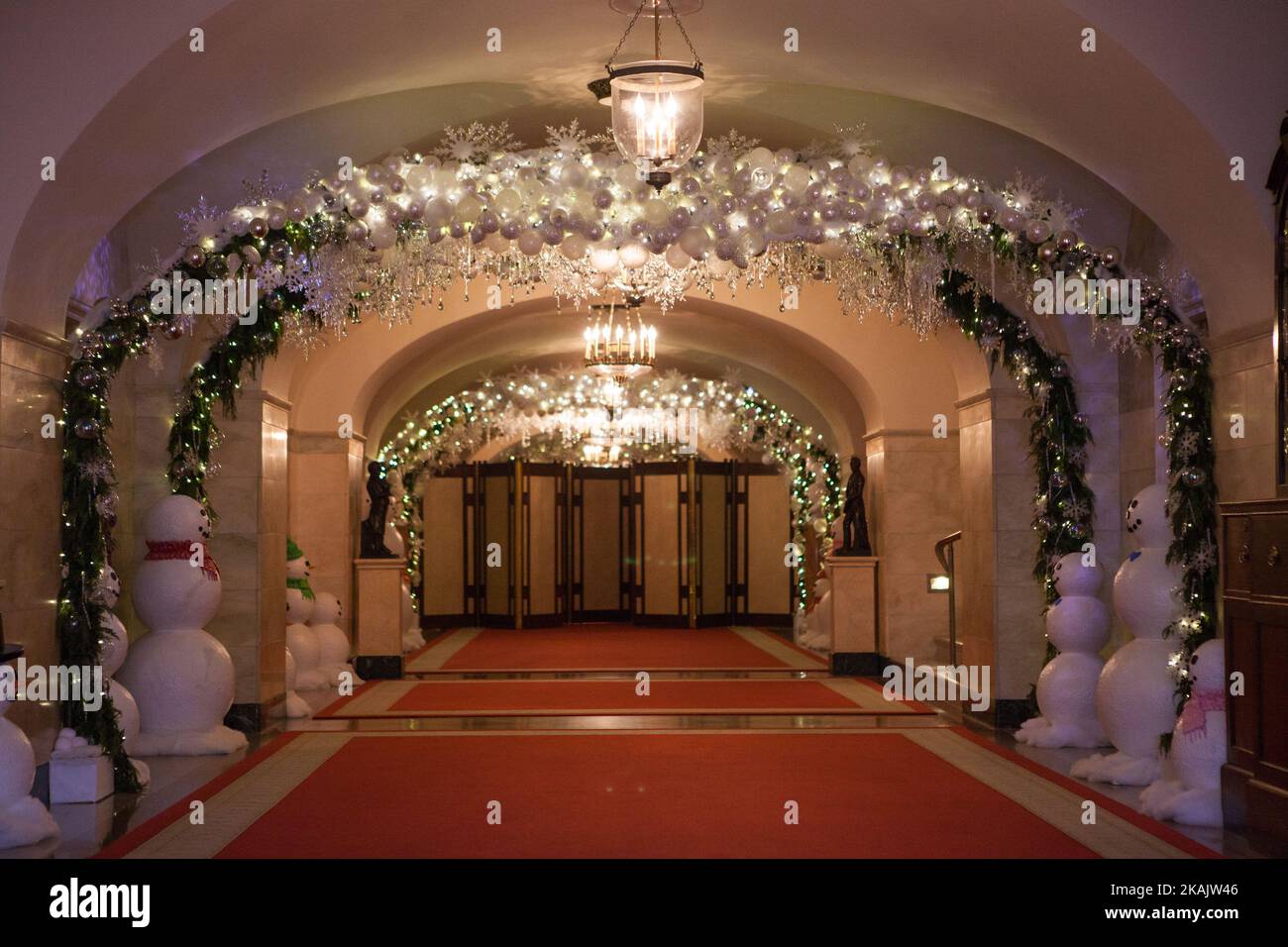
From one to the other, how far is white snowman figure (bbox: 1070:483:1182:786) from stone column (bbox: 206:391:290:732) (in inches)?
213

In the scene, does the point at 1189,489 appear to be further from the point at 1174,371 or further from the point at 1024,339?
the point at 1024,339

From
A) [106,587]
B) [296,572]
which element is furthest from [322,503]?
[106,587]

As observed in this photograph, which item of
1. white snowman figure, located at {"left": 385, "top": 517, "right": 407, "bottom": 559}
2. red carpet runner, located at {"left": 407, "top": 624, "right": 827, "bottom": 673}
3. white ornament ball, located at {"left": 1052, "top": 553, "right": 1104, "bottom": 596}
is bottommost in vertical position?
red carpet runner, located at {"left": 407, "top": 624, "right": 827, "bottom": 673}

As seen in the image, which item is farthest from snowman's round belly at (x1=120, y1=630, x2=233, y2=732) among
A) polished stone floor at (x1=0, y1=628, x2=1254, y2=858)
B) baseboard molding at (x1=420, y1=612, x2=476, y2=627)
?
baseboard molding at (x1=420, y1=612, x2=476, y2=627)

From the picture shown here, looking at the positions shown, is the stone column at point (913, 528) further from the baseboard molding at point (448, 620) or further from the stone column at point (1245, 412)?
the baseboard molding at point (448, 620)

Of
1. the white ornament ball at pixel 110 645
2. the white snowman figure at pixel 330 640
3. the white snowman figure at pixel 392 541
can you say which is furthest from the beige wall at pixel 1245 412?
the white snowman figure at pixel 392 541

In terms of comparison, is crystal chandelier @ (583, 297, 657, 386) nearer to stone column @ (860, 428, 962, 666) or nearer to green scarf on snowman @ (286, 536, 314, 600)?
stone column @ (860, 428, 962, 666)

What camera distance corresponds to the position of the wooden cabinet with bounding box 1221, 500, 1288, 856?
5.70m

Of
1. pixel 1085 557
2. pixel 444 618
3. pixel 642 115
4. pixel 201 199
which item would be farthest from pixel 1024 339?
pixel 444 618

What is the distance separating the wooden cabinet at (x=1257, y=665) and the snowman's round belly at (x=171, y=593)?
218 inches

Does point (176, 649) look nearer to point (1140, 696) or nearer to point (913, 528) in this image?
point (1140, 696)

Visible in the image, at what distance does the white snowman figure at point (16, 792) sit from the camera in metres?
5.76

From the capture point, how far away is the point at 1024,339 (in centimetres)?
890

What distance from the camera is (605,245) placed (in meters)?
7.40
